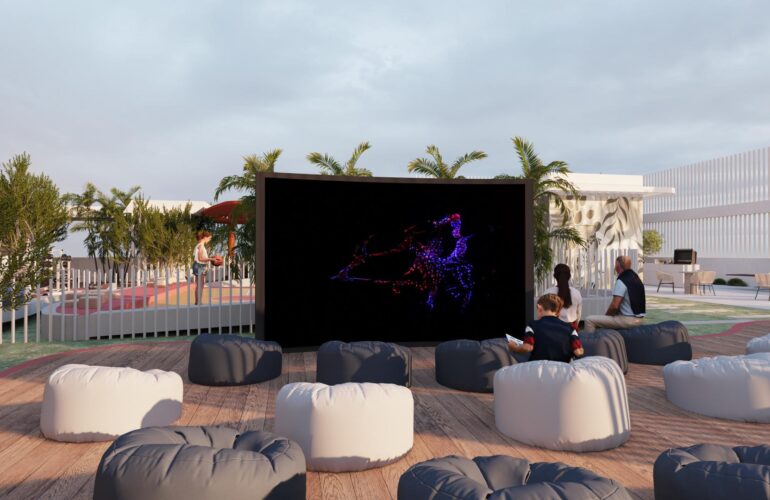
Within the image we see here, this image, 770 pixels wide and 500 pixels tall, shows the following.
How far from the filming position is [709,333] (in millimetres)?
9719

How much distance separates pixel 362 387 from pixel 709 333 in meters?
8.71

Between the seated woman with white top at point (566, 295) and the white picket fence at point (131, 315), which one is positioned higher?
the seated woman with white top at point (566, 295)

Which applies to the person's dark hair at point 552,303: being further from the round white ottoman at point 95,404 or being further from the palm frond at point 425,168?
the palm frond at point 425,168

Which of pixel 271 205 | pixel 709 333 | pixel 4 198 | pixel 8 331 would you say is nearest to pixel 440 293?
pixel 271 205

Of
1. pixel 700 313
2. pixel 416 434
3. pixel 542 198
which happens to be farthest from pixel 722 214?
pixel 416 434

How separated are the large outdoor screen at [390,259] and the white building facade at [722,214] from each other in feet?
73.2

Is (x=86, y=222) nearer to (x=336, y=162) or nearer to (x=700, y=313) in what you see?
(x=336, y=162)

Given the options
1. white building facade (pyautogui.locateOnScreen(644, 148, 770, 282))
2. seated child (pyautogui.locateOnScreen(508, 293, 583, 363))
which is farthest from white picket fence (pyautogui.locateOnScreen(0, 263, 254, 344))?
white building facade (pyautogui.locateOnScreen(644, 148, 770, 282))

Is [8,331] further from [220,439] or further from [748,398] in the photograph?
[748,398]

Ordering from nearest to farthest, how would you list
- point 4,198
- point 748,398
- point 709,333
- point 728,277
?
point 748,398 → point 4,198 → point 709,333 → point 728,277

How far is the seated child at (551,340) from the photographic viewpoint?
445 cm

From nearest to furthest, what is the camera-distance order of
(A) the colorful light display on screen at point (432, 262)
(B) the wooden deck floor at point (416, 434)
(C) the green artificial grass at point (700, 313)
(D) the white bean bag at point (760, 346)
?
(B) the wooden deck floor at point (416, 434)
(D) the white bean bag at point (760, 346)
(A) the colorful light display on screen at point (432, 262)
(C) the green artificial grass at point (700, 313)

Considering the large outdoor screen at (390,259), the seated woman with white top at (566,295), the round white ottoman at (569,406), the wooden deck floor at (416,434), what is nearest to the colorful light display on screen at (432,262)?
the large outdoor screen at (390,259)

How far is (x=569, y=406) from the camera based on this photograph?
3768 mm
